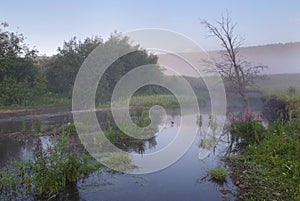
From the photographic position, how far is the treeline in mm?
19484

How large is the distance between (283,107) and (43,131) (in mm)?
11976

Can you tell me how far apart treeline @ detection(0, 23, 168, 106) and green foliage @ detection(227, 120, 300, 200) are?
52.5 ft

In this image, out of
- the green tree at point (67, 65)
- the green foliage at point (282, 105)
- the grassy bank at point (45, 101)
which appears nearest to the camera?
the green foliage at point (282, 105)

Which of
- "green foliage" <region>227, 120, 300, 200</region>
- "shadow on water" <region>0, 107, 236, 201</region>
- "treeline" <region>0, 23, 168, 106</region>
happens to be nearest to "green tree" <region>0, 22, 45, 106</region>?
"treeline" <region>0, 23, 168, 106</region>

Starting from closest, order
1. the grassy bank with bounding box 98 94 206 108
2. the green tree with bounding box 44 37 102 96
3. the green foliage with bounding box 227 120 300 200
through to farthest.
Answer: the green foliage with bounding box 227 120 300 200
the grassy bank with bounding box 98 94 206 108
the green tree with bounding box 44 37 102 96

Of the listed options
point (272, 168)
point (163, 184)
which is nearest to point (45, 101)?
point (163, 184)

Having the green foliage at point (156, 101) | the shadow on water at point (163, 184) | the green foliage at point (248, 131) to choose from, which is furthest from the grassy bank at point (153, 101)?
the shadow on water at point (163, 184)

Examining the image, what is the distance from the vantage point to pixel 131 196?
442 cm

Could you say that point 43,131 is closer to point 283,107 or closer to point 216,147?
→ point 216,147

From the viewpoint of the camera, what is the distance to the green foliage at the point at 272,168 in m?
4.15

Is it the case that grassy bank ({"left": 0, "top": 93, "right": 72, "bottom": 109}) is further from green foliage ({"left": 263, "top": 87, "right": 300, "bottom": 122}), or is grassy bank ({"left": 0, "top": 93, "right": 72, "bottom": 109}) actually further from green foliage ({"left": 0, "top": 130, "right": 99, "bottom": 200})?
green foliage ({"left": 0, "top": 130, "right": 99, "bottom": 200})

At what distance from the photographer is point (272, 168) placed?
5176 millimetres

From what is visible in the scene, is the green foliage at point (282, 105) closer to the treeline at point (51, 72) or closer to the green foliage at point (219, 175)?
the green foliage at point (219, 175)

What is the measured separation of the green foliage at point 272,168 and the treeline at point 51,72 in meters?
16.0
